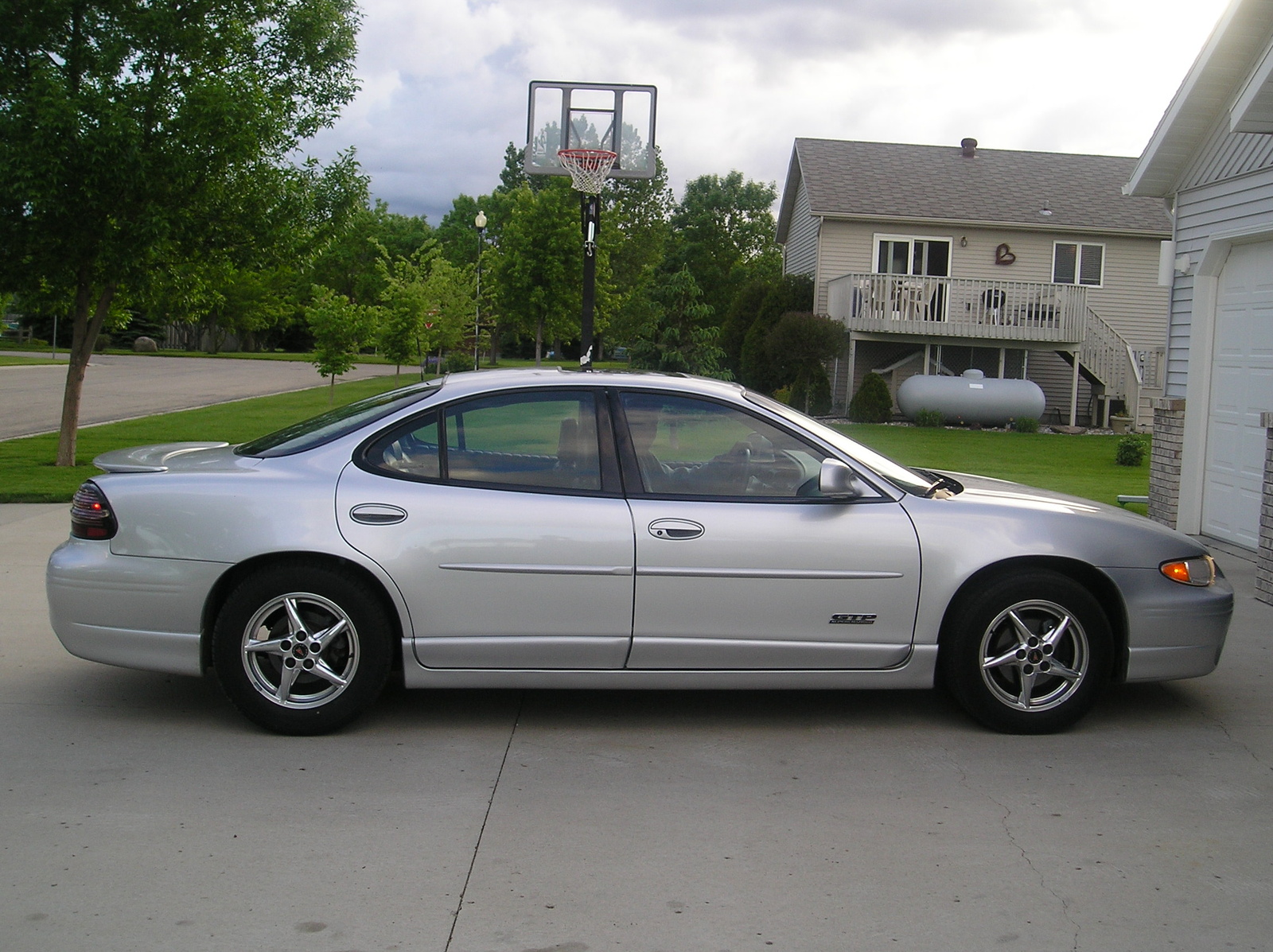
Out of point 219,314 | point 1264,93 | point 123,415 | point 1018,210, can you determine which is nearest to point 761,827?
point 1264,93

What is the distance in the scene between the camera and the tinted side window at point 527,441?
5.05m

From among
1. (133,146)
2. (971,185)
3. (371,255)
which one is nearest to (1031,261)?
(971,185)

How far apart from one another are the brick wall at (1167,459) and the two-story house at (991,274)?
52.4 feet

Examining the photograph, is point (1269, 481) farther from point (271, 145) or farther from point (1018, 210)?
point (1018, 210)

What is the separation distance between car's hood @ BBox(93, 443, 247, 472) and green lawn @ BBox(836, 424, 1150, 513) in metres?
10.2

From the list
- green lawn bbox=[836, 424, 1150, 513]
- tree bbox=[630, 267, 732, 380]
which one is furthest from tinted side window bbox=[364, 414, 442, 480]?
tree bbox=[630, 267, 732, 380]

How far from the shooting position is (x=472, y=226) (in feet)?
249

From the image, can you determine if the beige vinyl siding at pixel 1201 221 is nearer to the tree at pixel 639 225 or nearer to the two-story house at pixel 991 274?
the two-story house at pixel 991 274

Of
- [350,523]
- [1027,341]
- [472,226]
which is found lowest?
[350,523]

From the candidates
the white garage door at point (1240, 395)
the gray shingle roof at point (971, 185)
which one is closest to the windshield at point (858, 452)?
the white garage door at point (1240, 395)

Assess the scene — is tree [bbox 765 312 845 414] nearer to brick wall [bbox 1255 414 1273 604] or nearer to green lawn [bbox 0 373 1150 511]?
green lawn [bbox 0 373 1150 511]

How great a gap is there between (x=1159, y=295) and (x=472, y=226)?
173 ft

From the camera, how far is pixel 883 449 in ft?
65.0

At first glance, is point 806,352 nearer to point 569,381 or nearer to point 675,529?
point 569,381
